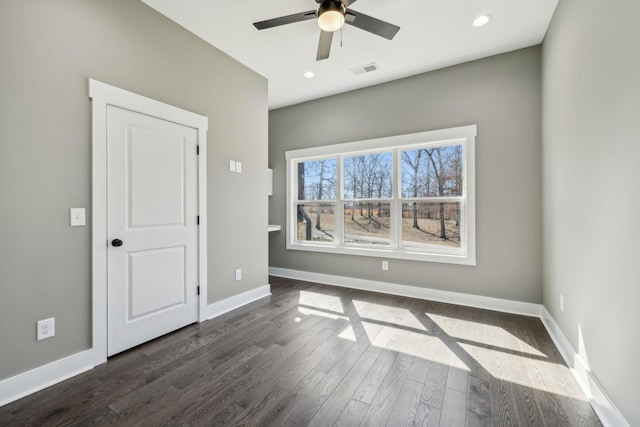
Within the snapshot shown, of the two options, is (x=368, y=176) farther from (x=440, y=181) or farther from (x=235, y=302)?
(x=235, y=302)

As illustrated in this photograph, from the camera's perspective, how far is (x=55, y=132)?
1942 millimetres

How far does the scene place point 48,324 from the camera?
1918 mm

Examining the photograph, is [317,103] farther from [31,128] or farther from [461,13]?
[31,128]

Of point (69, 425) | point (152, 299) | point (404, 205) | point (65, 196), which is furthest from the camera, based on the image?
point (404, 205)

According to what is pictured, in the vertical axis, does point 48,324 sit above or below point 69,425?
above

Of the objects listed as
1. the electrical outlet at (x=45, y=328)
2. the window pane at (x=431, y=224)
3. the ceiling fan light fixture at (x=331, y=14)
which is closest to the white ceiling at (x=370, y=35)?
the ceiling fan light fixture at (x=331, y=14)

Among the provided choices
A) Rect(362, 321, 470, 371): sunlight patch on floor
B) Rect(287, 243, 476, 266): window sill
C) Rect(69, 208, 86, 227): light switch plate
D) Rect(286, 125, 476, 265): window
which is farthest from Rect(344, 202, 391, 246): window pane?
Rect(69, 208, 86, 227): light switch plate

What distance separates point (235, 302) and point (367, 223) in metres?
2.14

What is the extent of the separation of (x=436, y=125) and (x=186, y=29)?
9.90 ft

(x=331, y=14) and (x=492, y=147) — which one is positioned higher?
(x=331, y=14)

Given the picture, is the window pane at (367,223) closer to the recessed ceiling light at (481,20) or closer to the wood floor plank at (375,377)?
the wood floor plank at (375,377)

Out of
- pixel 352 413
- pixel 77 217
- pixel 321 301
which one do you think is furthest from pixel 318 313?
pixel 77 217

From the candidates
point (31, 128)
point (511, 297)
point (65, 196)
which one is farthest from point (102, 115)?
point (511, 297)

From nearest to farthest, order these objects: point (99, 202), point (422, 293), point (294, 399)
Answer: point (294, 399)
point (99, 202)
point (422, 293)
